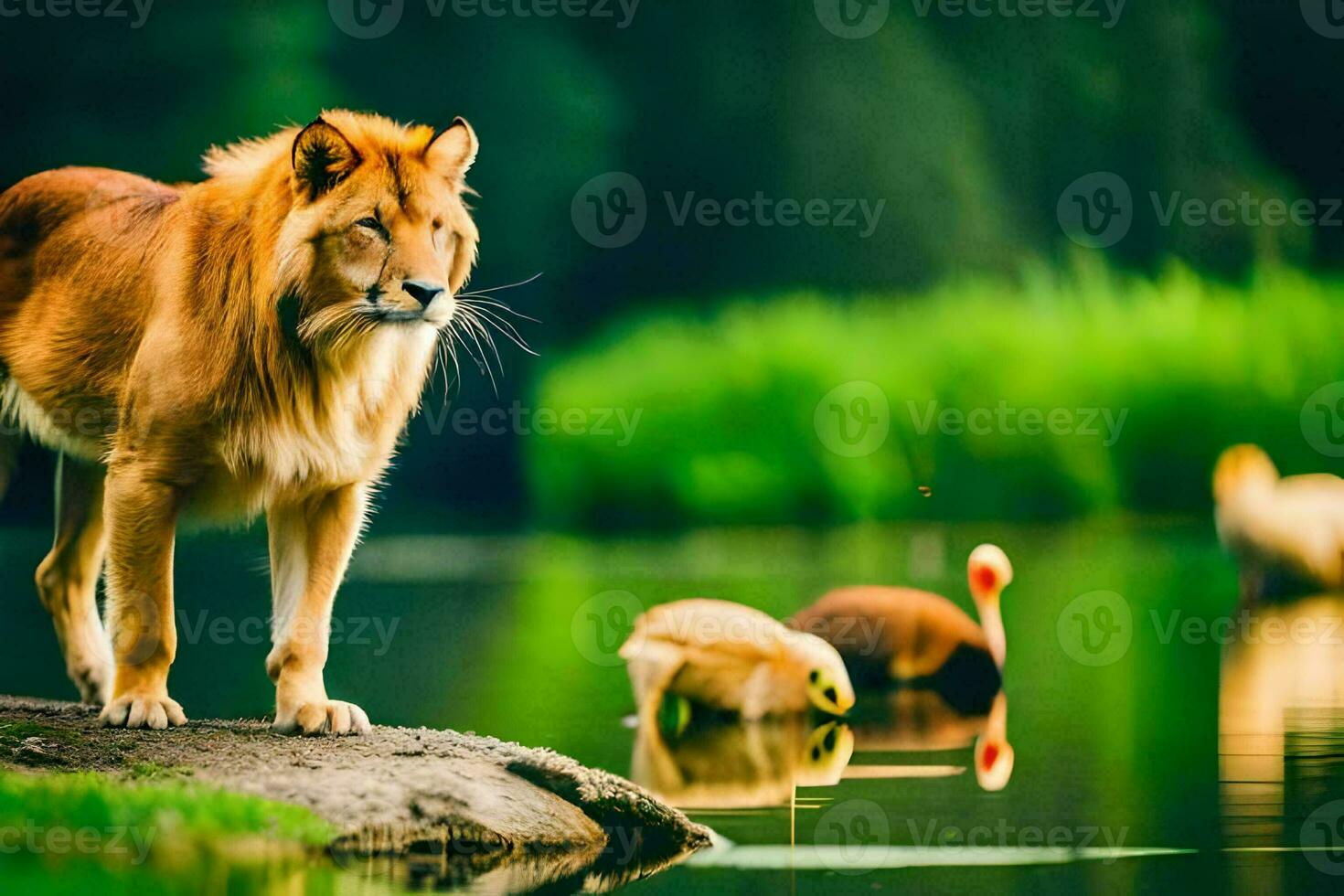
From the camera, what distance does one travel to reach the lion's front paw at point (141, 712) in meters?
4.41

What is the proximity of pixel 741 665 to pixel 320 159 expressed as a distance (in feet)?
6.51

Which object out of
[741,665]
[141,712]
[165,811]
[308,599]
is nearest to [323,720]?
[308,599]

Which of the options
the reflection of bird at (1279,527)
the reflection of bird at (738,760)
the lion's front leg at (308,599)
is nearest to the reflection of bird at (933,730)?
the reflection of bird at (738,760)

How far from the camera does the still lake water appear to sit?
3639 mm

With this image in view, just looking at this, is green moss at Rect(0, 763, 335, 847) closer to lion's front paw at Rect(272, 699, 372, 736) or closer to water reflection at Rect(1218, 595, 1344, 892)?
lion's front paw at Rect(272, 699, 372, 736)

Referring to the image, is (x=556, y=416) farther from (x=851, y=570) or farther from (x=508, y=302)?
(x=851, y=570)

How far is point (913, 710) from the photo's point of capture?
5.51 m

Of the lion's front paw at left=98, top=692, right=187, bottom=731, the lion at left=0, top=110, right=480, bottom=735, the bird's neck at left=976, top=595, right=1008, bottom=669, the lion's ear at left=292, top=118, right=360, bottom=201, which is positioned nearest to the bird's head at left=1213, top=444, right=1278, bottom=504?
the bird's neck at left=976, top=595, right=1008, bottom=669

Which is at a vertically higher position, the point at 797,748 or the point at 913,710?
the point at 913,710

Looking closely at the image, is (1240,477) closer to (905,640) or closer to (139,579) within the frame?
(905,640)

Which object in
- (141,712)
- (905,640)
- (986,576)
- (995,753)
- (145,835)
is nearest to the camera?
(145,835)

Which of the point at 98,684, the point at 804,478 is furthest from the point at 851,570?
the point at 98,684

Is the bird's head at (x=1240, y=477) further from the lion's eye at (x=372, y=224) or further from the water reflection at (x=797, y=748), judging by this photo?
the lion's eye at (x=372, y=224)

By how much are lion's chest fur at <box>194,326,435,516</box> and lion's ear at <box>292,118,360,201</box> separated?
1.33 feet
